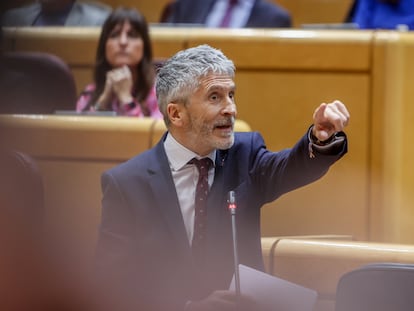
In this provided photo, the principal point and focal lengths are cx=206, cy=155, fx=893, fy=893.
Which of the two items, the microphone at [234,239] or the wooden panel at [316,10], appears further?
the wooden panel at [316,10]

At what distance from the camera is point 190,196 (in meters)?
0.75

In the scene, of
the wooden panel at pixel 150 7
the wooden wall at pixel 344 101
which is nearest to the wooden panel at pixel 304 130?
the wooden wall at pixel 344 101

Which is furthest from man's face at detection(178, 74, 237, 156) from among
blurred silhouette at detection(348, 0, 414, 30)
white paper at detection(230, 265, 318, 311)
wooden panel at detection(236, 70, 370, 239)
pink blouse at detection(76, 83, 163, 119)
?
blurred silhouette at detection(348, 0, 414, 30)

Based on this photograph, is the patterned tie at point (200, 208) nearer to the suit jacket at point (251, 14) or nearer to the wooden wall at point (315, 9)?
the suit jacket at point (251, 14)

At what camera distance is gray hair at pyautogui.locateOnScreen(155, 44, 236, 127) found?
71cm

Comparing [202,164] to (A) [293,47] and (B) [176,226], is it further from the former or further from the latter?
(A) [293,47]

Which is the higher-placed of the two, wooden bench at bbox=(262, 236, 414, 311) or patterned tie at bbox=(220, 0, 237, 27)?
patterned tie at bbox=(220, 0, 237, 27)

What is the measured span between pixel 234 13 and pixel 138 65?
34 centimetres

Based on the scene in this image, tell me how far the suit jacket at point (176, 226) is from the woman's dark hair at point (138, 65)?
1.90ft

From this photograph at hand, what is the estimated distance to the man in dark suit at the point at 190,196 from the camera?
0.71m

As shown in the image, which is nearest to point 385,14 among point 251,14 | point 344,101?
point 251,14

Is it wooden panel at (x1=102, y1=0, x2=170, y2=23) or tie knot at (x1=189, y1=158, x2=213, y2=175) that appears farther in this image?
wooden panel at (x1=102, y1=0, x2=170, y2=23)

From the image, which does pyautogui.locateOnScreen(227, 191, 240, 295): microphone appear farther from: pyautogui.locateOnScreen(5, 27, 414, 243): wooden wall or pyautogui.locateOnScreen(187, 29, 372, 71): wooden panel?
pyautogui.locateOnScreen(187, 29, 372, 71): wooden panel

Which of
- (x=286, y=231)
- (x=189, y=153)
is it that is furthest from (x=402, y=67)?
(x=189, y=153)
